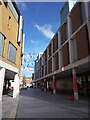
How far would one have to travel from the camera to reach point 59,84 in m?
42.0

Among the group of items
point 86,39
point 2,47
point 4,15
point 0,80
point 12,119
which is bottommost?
point 12,119

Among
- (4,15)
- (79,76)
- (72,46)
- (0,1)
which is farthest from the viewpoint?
(79,76)

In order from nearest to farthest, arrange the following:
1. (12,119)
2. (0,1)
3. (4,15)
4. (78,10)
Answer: (12,119) → (0,1) → (4,15) → (78,10)

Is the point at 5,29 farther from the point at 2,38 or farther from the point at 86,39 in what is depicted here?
the point at 86,39

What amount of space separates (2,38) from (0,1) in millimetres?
3968

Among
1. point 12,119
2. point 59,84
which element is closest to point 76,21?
point 12,119

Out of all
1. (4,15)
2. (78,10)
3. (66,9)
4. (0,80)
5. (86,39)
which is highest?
(66,9)

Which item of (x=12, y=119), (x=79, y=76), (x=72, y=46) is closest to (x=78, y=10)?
(x=72, y=46)

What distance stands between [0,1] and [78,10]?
33.9 ft

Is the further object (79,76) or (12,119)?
(79,76)

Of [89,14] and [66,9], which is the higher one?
[66,9]

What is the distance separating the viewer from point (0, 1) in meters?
15.4

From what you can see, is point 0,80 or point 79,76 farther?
point 79,76

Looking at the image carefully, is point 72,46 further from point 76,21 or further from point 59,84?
point 59,84
